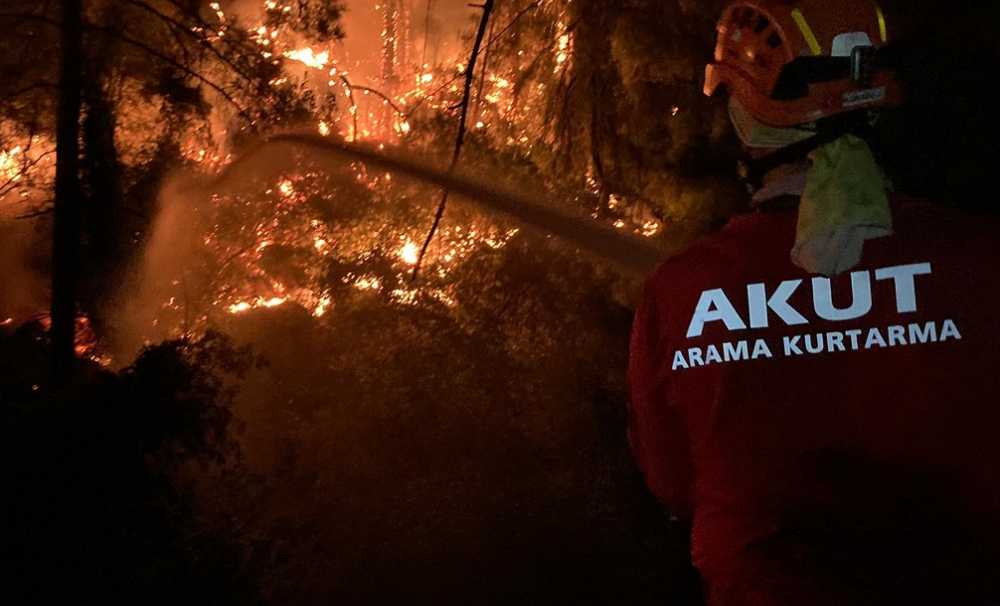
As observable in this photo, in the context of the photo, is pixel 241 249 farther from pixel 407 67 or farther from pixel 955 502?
pixel 955 502

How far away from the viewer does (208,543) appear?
349 cm

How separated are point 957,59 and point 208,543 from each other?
154 inches

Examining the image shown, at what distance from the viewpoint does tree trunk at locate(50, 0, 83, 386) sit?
5.26 metres

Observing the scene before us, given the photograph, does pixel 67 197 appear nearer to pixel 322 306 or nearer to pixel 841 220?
pixel 322 306

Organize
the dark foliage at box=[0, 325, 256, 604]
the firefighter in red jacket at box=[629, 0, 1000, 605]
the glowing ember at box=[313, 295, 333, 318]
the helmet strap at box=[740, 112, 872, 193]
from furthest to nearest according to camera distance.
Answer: the glowing ember at box=[313, 295, 333, 318] → the dark foliage at box=[0, 325, 256, 604] → the helmet strap at box=[740, 112, 872, 193] → the firefighter in red jacket at box=[629, 0, 1000, 605]

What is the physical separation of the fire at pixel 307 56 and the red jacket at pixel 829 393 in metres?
5.53

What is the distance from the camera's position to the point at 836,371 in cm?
152

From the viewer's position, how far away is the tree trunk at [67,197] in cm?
526

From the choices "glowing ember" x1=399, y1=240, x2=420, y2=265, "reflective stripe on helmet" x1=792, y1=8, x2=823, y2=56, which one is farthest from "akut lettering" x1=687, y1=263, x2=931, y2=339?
"glowing ember" x1=399, y1=240, x2=420, y2=265

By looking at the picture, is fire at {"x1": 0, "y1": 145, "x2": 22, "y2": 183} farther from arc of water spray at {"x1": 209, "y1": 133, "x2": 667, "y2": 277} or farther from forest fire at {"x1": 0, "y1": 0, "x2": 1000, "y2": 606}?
arc of water spray at {"x1": 209, "y1": 133, "x2": 667, "y2": 277}

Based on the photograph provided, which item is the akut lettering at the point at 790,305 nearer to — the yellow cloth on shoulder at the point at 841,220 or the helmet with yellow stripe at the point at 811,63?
the yellow cloth on shoulder at the point at 841,220

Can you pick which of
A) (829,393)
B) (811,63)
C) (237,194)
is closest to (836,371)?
(829,393)

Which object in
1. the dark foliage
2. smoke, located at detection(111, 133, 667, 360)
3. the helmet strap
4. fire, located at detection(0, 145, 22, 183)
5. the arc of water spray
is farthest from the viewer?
fire, located at detection(0, 145, 22, 183)

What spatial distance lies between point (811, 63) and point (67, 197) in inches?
213
